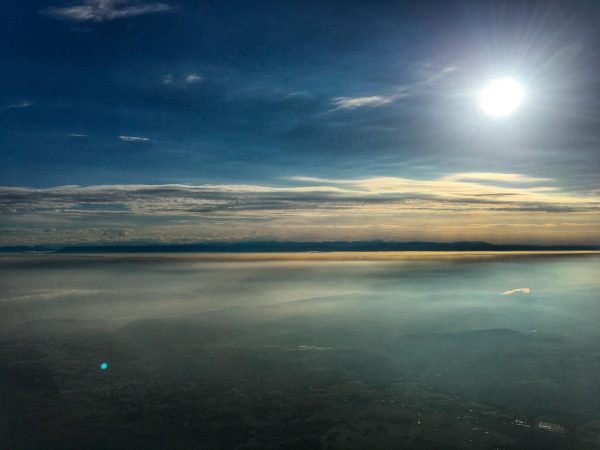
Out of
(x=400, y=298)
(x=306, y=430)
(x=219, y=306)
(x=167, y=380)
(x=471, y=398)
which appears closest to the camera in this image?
(x=306, y=430)

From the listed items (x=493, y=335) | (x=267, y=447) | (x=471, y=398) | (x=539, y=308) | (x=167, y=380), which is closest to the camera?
(x=267, y=447)

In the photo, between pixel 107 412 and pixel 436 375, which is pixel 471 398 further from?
pixel 107 412

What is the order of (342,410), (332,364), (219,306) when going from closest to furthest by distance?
(342,410) < (332,364) < (219,306)

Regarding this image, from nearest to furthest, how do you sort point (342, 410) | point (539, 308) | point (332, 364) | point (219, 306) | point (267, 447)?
1. point (267, 447)
2. point (342, 410)
3. point (332, 364)
4. point (539, 308)
5. point (219, 306)

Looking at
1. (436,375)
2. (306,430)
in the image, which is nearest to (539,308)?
(436,375)

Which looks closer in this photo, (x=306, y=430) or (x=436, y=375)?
(x=306, y=430)

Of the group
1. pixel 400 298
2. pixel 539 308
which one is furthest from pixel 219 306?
pixel 539 308

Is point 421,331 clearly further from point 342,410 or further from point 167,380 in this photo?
point 167,380

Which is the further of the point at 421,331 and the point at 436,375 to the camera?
the point at 421,331
